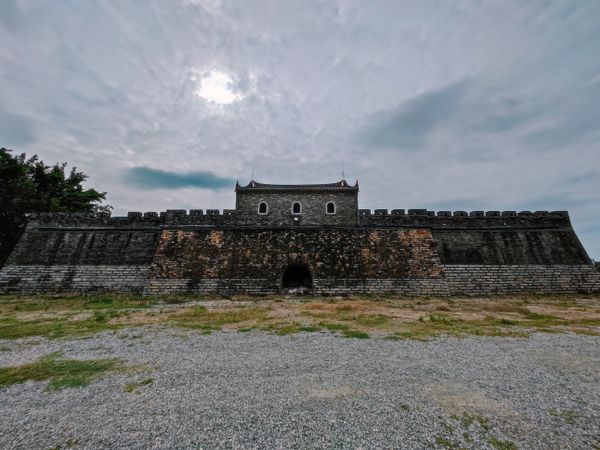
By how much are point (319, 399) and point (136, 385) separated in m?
2.93

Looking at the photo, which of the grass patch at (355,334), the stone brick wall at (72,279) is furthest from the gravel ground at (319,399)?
the stone brick wall at (72,279)

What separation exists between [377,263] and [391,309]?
6.61 m

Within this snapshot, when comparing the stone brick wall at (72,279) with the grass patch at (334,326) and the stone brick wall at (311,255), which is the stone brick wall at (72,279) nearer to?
the stone brick wall at (311,255)

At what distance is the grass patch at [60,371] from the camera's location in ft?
15.1

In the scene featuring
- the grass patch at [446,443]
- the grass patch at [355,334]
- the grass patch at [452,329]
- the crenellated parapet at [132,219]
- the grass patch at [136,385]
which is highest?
the crenellated parapet at [132,219]

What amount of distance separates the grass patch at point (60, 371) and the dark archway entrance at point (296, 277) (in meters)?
14.0

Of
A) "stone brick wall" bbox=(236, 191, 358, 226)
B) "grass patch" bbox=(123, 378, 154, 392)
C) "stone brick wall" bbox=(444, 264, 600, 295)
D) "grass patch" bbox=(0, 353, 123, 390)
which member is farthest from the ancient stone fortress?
"grass patch" bbox=(123, 378, 154, 392)

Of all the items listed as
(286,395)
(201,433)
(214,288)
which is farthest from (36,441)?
(214,288)

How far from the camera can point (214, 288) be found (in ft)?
57.4

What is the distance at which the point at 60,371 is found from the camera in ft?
16.6

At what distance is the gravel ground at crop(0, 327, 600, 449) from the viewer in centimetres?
303

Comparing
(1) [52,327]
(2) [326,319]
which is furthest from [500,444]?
(1) [52,327]

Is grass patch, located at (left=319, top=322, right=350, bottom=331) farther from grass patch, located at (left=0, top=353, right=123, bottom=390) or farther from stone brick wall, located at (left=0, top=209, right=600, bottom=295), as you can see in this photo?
stone brick wall, located at (left=0, top=209, right=600, bottom=295)

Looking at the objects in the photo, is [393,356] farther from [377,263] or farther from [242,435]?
[377,263]
